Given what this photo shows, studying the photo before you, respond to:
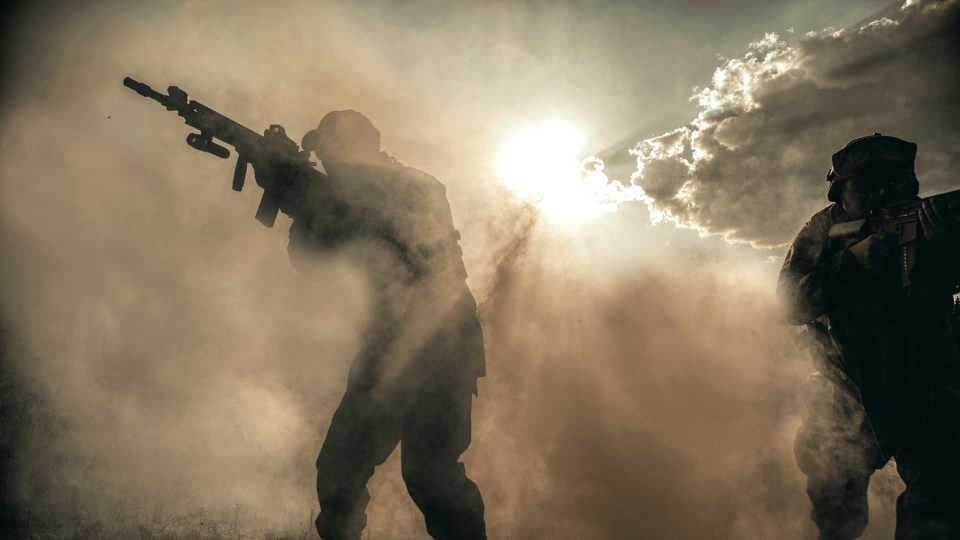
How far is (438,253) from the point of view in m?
3.02

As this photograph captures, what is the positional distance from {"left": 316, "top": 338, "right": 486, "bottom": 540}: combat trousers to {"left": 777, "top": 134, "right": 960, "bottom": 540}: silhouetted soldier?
7.36ft

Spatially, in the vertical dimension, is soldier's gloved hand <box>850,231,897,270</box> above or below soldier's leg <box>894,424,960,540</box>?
above

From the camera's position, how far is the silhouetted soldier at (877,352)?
5.61 feet

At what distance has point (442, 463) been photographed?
244 cm

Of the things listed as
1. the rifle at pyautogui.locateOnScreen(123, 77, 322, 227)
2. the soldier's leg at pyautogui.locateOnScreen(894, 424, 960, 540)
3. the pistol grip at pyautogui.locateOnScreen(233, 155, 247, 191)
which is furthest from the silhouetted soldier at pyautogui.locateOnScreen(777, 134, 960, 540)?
the pistol grip at pyautogui.locateOnScreen(233, 155, 247, 191)

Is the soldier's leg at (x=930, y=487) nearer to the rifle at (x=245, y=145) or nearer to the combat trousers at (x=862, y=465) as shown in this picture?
the combat trousers at (x=862, y=465)

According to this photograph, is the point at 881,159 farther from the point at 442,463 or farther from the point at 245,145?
the point at 245,145

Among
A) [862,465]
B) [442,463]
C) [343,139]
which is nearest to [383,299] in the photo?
[442,463]

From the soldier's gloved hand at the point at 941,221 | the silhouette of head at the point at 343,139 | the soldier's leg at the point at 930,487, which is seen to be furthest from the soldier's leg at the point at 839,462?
the silhouette of head at the point at 343,139

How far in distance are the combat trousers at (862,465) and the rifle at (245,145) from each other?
4.25 metres

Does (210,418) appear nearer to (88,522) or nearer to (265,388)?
(265,388)

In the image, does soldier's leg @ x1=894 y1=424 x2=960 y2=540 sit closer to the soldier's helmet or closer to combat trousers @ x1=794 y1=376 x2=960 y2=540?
combat trousers @ x1=794 y1=376 x2=960 y2=540

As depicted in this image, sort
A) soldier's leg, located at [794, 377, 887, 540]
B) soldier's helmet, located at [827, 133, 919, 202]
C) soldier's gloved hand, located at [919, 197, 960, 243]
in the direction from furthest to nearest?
soldier's leg, located at [794, 377, 887, 540]
soldier's helmet, located at [827, 133, 919, 202]
soldier's gloved hand, located at [919, 197, 960, 243]

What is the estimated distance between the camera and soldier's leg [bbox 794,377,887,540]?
2105mm
